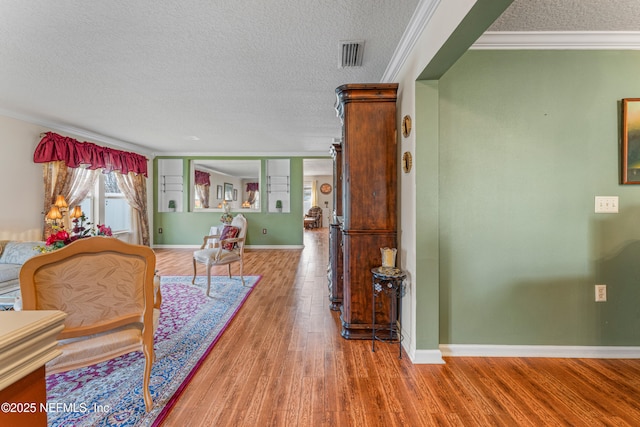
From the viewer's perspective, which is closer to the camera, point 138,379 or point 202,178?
point 138,379

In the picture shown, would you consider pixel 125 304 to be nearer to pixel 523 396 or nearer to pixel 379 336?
pixel 379 336

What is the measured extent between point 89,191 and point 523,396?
6.44 m

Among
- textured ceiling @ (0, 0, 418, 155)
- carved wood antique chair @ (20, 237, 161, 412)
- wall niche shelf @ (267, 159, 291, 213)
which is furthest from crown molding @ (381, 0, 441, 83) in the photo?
wall niche shelf @ (267, 159, 291, 213)

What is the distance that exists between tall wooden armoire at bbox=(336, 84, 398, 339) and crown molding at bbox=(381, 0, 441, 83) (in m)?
0.30

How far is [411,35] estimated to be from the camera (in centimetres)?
199

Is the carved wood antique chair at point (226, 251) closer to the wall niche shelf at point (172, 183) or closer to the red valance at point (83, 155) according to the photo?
the red valance at point (83, 155)

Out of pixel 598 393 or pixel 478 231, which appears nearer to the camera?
pixel 598 393

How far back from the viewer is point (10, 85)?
292cm

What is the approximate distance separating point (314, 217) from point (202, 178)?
5.63 metres

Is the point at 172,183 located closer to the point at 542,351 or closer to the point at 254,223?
the point at 254,223

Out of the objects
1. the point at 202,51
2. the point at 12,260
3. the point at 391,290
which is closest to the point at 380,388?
the point at 391,290

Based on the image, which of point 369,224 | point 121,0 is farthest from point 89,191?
point 369,224

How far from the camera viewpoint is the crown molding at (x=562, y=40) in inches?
77.6

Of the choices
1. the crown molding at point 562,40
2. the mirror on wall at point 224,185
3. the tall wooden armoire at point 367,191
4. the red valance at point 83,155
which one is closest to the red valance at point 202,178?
the mirror on wall at point 224,185
